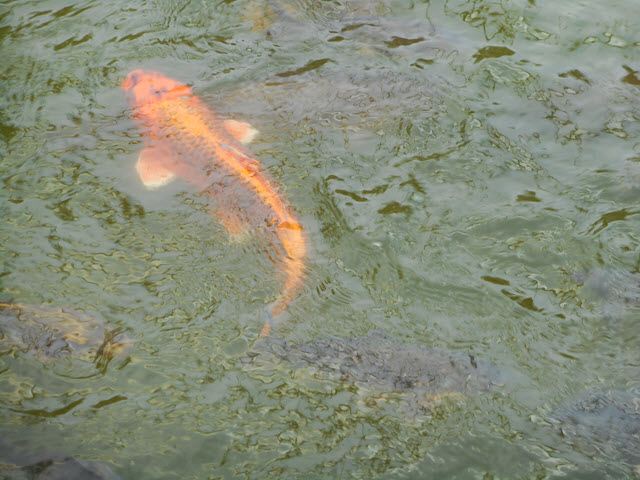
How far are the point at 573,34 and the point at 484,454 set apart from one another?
4469 millimetres

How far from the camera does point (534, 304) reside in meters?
3.77

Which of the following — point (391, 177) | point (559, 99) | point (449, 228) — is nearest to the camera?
point (449, 228)

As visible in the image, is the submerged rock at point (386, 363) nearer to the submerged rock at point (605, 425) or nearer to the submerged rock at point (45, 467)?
the submerged rock at point (605, 425)

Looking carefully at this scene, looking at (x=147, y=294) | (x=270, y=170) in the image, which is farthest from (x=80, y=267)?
(x=270, y=170)

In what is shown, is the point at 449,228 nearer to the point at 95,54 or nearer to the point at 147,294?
the point at 147,294

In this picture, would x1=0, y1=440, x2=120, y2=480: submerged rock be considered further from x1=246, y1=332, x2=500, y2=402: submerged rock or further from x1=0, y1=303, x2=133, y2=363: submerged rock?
x1=246, y1=332, x2=500, y2=402: submerged rock

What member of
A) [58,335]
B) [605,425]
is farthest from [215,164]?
[605,425]

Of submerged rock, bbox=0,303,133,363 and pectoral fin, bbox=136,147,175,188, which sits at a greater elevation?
pectoral fin, bbox=136,147,175,188

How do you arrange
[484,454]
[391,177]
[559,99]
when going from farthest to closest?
1. [559,99]
2. [391,177]
3. [484,454]

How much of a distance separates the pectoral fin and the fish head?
0.66 meters

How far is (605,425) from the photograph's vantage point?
3178 millimetres

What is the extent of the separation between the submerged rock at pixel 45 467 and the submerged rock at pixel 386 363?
3.20ft

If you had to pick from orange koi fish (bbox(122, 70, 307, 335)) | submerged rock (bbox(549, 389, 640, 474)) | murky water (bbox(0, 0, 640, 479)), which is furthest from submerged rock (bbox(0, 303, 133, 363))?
submerged rock (bbox(549, 389, 640, 474))

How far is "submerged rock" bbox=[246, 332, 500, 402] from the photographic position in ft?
11.1
